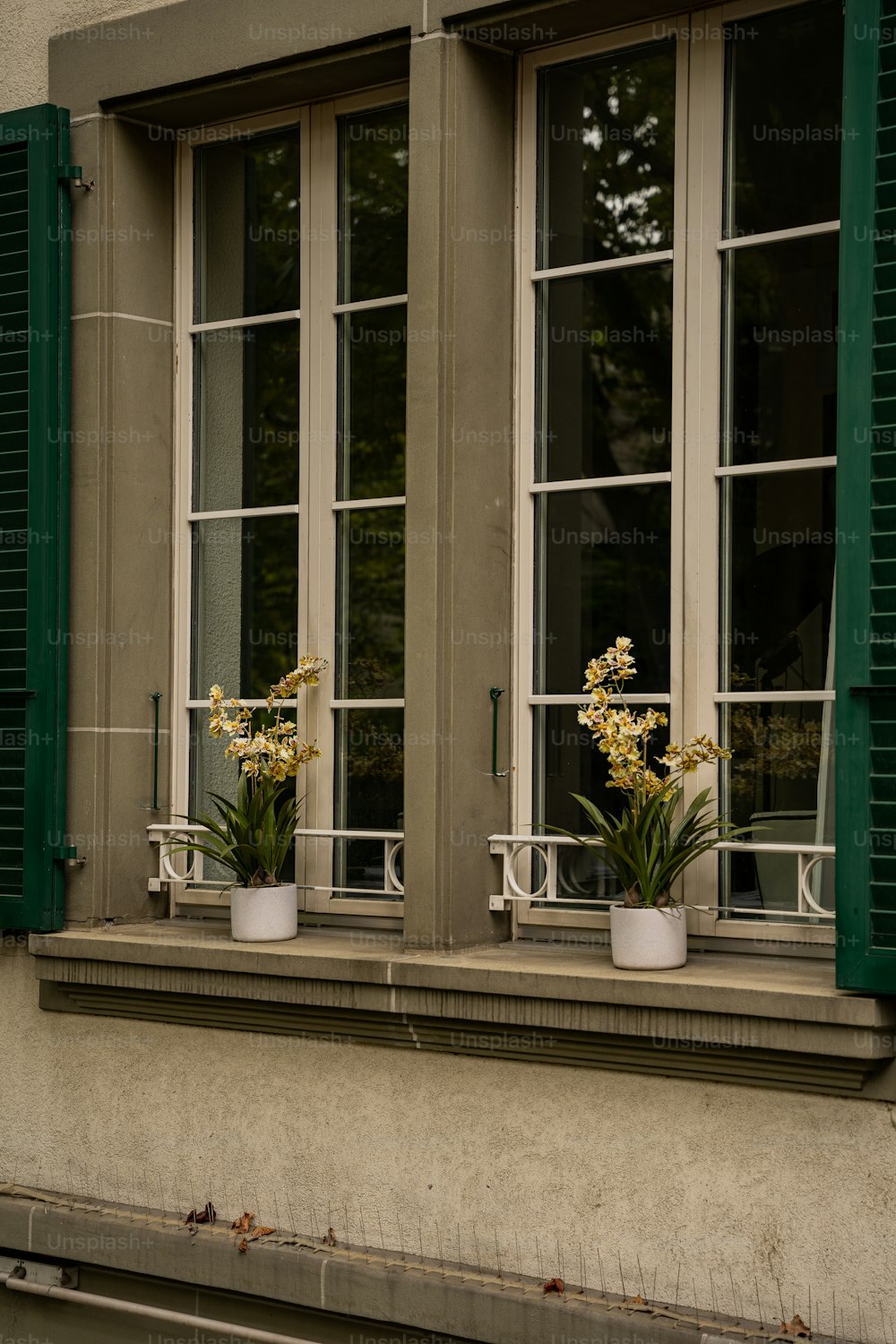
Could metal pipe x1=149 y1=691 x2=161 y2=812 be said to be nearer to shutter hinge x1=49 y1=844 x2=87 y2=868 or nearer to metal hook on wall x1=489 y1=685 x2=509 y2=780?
shutter hinge x1=49 y1=844 x2=87 y2=868

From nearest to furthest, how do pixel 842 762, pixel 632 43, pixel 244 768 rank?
pixel 842 762, pixel 632 43, pixel 244 768

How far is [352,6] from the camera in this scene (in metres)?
4.86

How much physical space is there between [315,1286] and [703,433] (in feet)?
7.98

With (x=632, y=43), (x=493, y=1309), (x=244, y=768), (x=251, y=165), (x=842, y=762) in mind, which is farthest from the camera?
(x=251, y=165)

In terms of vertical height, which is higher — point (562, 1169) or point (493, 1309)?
point (562, 1169)

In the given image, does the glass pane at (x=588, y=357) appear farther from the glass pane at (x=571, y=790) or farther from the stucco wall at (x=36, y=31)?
the stucco wall at (x=36, y=31)

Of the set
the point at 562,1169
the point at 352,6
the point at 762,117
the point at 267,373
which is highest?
the point at 352,6

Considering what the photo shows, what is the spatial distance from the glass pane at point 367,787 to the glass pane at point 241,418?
86cm

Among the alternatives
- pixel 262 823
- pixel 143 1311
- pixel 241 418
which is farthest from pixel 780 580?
pixel 143 1311

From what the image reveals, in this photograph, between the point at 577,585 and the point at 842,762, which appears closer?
the point at 842,762

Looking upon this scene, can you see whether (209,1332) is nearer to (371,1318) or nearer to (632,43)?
(371,1318)

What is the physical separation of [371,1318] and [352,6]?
3.53 m

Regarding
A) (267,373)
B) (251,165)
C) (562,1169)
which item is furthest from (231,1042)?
(251,165)

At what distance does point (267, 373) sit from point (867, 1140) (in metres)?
3.04
